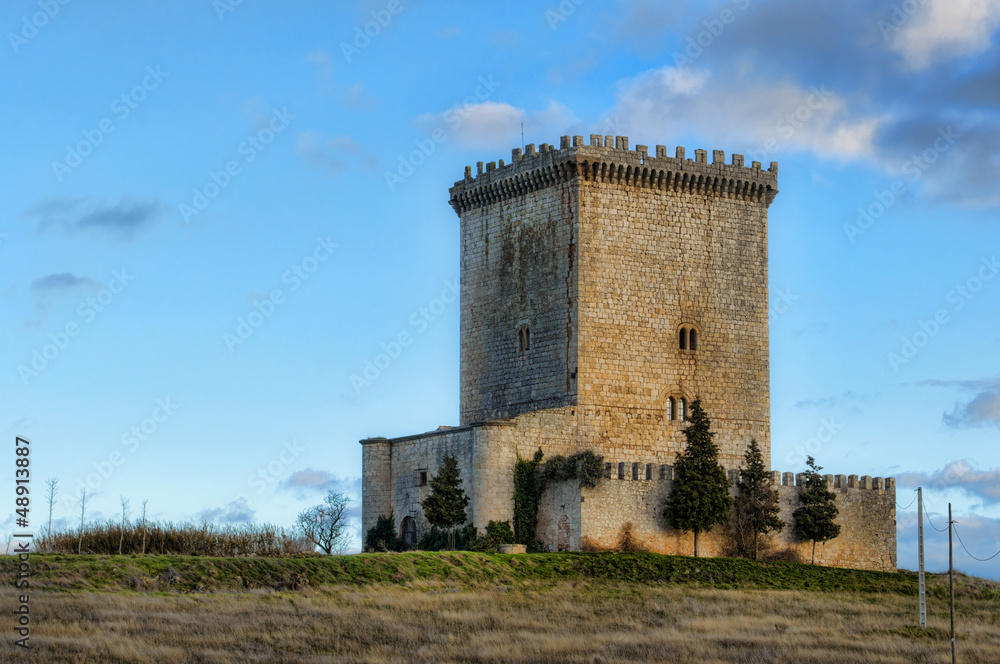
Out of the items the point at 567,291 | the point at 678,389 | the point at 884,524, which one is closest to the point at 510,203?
the point at 567,291

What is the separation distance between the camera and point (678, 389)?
46406 mm

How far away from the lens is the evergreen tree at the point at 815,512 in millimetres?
45562

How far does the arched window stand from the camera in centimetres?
4522

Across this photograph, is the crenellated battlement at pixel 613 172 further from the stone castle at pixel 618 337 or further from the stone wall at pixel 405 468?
the stone wall at pixel 405 468

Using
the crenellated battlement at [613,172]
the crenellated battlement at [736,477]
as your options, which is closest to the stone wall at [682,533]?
the crenellated battlement at [736,477]

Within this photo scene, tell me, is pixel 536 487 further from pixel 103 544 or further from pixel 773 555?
pixel 103 544

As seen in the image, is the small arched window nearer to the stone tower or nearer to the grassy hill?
the stone tower

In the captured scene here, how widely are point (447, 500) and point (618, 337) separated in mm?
7202

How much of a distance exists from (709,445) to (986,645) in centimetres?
1326

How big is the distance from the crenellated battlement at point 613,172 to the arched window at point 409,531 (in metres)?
10.4

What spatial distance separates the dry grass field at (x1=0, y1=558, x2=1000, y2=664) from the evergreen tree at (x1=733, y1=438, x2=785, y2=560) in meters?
5.29

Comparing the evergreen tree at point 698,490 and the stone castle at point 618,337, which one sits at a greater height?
the stone castle at point 618,337

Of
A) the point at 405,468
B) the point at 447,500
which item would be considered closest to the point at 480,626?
the point at 447,500

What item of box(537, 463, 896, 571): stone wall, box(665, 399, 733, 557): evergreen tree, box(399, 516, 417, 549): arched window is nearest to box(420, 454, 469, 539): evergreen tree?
box(399, 516, 417, 549): arched window
